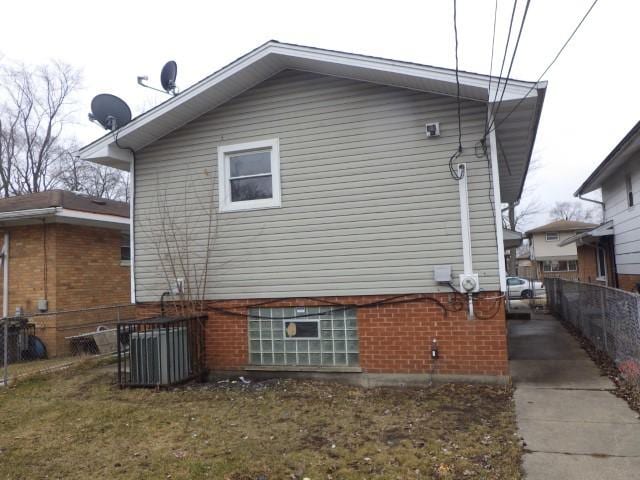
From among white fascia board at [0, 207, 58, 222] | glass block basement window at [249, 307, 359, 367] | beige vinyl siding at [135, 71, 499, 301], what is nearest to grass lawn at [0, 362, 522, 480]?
glass block basement window at [249, 307, 359, 367]

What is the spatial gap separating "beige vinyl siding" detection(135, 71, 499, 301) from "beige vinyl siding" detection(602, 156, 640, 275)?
23.4ft

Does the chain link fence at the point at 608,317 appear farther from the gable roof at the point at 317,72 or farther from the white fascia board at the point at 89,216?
the white fascia board at the point at 89,216

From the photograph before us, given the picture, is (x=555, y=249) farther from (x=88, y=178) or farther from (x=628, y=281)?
(x=88, y=178)

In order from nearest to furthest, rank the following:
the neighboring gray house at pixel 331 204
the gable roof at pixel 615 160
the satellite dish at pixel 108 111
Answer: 1. the neighboring gray house at pixel 331 204
2. the satellite dish at pixel 108 111
3. the gable roof at pixel 615 160

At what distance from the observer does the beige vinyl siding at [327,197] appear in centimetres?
693

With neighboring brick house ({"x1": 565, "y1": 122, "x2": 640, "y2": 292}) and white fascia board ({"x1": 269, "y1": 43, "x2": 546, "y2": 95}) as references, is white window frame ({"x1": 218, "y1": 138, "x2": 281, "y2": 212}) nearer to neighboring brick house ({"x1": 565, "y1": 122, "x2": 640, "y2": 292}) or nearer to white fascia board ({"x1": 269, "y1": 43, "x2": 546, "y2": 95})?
white fascia board ({"x1": 269, "y1": 43, "x2": 546, "y2": 95})

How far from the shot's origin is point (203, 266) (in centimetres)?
809

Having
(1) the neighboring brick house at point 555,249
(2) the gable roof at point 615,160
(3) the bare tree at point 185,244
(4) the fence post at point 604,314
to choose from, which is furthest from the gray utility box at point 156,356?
(1) the neighboring brick house at point 555,249

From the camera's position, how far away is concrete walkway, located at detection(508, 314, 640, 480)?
399cm

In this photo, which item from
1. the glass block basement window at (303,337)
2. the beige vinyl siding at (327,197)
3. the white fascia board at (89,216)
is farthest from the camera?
the white fascia board at (89,216)

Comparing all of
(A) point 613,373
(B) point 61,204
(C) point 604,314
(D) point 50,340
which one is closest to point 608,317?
(C) point 604,314

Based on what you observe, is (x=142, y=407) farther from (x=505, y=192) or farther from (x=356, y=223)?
(x=505, y=192)

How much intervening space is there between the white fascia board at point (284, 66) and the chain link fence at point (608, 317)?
10.8 feet

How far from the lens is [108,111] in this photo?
28.7 ft
